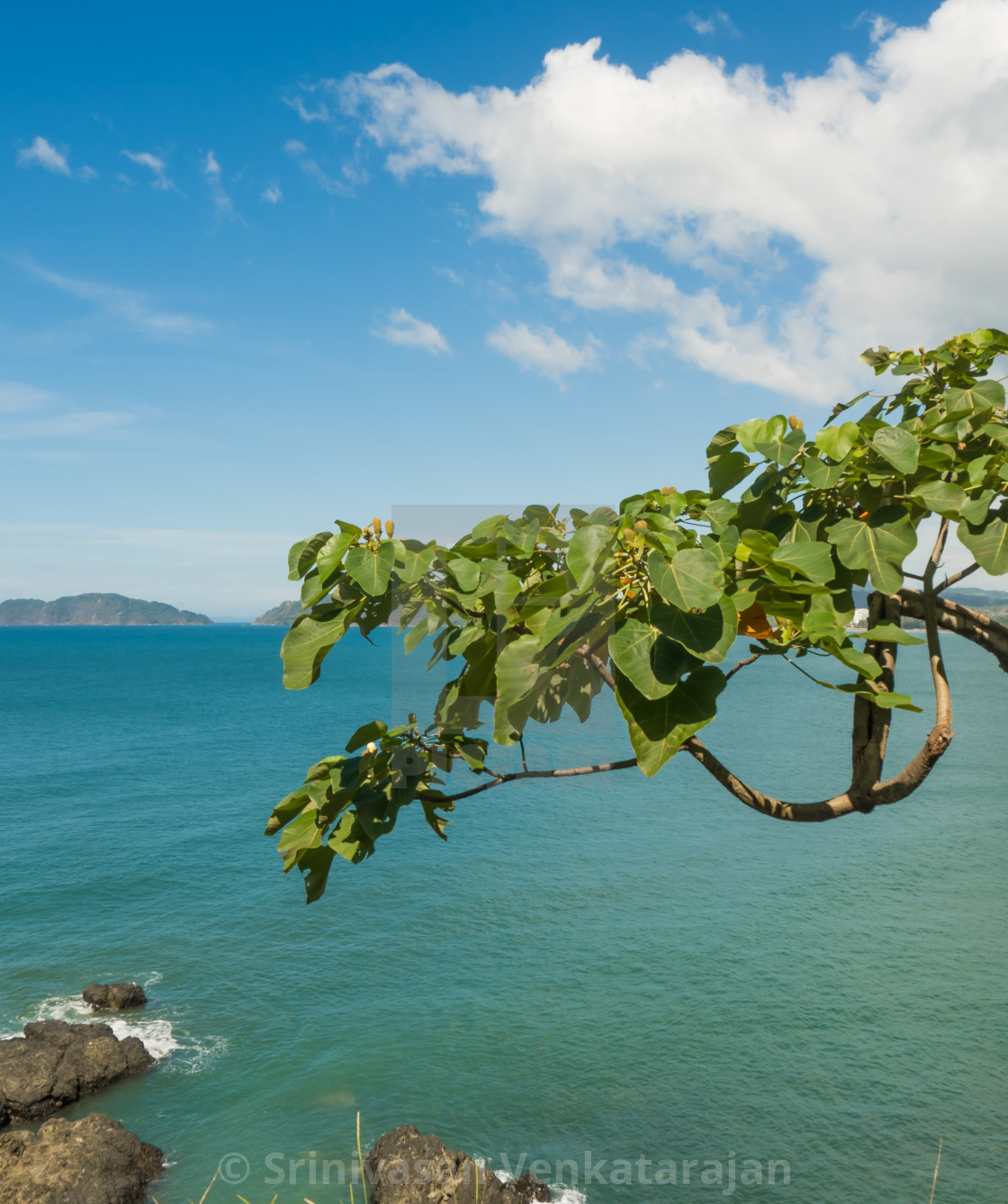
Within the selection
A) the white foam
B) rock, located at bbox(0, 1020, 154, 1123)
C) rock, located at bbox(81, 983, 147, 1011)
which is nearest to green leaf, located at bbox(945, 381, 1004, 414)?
rock, located at bbox(0, 1020, 154, 1123)

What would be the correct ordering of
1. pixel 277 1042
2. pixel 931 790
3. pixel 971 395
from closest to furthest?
pixel 971 395, pixel 277 1042, pixel 931 790

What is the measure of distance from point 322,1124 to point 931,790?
39.2m

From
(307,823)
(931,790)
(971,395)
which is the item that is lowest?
(931,790)

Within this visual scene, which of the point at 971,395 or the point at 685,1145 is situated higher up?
the point at 971,395

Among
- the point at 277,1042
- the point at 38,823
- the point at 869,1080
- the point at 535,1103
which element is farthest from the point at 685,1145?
the point at 38,823

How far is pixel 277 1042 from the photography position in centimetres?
2106

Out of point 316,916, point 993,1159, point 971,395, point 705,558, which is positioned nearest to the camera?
point 705,558

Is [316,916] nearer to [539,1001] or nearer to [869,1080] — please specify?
[539,1001]

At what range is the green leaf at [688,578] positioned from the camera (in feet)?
6.78

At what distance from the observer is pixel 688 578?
212 centimetres

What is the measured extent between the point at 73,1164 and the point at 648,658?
16346 millimetres

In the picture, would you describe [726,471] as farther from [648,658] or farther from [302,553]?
[302,553]
